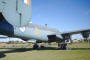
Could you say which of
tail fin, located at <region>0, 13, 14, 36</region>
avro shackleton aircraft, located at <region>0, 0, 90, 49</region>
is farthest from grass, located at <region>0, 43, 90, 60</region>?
avro shackleton aircraft, located at <region>0, 0, 90, 49</region>

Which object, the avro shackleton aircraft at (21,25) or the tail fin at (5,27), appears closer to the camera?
the avro shackleton aircraft at (21,25)

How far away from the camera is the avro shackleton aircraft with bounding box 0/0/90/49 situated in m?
18.1

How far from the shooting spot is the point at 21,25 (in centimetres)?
2158

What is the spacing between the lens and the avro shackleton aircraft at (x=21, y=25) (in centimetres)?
1814

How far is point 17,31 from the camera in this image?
23.5 m

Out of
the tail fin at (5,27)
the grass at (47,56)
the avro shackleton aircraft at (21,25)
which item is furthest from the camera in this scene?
the tail fin at (5,27)

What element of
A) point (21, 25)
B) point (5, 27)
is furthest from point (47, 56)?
point (5, 27)

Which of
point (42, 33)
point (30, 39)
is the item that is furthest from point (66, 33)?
point (30, 39)

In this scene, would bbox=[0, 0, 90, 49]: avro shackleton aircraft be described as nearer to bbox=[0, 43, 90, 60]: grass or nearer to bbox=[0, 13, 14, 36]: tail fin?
bbox=[0, 13, 14, 36]: tail fin

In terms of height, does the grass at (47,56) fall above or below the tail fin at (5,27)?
below

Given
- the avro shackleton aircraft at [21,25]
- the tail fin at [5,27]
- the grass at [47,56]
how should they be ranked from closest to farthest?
the grass at [47,56], the avro shackleton aircraft at [21,25], the tail fin at [5,27]

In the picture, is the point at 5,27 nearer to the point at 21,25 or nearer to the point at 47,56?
the point at 21,25

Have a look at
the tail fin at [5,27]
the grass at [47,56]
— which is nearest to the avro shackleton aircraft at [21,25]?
the tail fin at [5,27]

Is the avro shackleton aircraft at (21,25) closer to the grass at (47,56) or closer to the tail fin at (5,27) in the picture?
the tail fin at (5,27)
